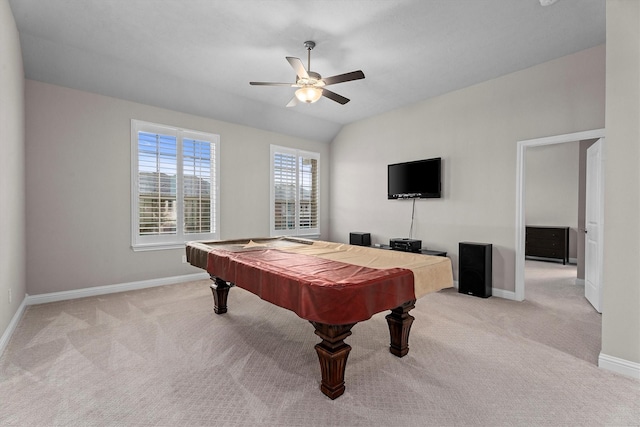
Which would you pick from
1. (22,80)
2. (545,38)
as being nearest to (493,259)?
(545,38)

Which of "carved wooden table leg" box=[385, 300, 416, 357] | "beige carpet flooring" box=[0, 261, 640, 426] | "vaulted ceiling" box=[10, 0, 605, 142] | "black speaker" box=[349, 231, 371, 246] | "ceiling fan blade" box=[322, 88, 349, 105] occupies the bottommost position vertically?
"beige carpet flooring" box=[0, 261, 640, 426]

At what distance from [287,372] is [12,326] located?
2733 millimetres

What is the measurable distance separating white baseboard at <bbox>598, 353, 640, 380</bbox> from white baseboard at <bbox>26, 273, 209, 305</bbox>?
4.84 metres

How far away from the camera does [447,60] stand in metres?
3.54

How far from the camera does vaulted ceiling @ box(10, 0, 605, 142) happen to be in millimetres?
2623

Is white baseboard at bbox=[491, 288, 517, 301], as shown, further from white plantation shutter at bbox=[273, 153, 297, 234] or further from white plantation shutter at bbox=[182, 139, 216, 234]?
white plantation shutter at bbox=[182, 139, 216, 234]

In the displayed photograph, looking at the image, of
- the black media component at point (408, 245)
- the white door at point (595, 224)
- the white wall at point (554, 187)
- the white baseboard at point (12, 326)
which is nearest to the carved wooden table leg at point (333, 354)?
the white baseboard at point (12, 326)

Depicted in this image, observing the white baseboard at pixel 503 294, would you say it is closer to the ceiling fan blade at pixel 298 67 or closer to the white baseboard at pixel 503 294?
the white baseboard at pixel 503 294

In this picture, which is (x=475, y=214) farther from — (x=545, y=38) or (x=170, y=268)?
(x=170, y=268)

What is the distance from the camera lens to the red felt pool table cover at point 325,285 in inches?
59.7

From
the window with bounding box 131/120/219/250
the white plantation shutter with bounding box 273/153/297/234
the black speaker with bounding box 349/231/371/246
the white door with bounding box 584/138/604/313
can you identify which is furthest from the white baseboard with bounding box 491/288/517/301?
the window with bounding box 131/120/219/250

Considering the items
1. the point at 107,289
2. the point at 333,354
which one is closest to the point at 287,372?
the point at 333,354

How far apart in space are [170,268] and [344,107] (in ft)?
13.0

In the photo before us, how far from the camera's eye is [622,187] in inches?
83.1
